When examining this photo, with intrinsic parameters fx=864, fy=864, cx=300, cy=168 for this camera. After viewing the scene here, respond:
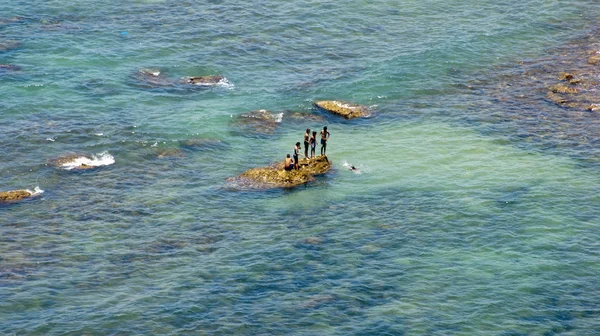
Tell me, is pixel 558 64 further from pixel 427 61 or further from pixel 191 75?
pixel 191 75

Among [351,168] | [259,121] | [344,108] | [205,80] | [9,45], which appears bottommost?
[351,168]

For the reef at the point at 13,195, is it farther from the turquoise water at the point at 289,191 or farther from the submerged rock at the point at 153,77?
the submerged rock at the point at 153,77

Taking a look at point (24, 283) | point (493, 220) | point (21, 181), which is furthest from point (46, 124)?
point (493, 220)

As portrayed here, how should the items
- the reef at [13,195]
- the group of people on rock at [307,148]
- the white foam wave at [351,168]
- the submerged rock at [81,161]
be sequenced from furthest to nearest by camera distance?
the submerged rock at [81,161] → the white foam wave at [351,168] → the group of people on rock at [307,148] → the reef at [13,195]

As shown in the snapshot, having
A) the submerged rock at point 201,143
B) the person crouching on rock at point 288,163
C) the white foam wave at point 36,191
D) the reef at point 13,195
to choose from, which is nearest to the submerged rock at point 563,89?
the person crouching on rock at point 288,163

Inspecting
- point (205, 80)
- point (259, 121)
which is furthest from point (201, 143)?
point (205, 80)

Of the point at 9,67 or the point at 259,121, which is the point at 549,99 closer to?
the point at 259,121

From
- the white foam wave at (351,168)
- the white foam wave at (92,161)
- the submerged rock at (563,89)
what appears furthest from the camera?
the submerged rock at (563,89)
